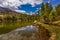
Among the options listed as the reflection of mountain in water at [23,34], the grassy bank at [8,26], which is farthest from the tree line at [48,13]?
the grassy bank at [8,26]

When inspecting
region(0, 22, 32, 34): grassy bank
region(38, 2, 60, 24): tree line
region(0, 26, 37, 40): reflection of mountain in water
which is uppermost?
region(38, 2, 60, 24): tree line

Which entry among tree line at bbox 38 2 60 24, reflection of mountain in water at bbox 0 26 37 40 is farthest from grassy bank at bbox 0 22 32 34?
tree line at bbox 38 2 60 24

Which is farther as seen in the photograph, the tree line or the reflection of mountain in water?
the tree line

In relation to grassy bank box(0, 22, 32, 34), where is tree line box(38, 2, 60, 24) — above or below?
above

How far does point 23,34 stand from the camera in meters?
2.55

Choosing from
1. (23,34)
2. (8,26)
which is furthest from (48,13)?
(8,26)

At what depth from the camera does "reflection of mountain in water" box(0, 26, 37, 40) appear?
2487 mm

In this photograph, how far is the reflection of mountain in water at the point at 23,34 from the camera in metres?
2.49

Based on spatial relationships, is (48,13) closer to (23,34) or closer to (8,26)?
(23,34)

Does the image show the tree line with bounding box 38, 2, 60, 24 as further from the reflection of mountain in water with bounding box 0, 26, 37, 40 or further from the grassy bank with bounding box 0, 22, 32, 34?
the grassy bank with bounding box 0, 22, 32, 34

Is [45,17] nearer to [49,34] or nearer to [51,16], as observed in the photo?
[51,16]

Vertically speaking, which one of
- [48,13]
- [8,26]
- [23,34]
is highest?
[48,13]

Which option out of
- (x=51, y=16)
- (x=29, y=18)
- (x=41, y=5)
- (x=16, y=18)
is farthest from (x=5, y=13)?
(x=51, y=16)

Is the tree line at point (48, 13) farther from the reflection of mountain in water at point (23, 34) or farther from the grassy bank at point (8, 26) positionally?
the grassy bank at point (8, 26)
